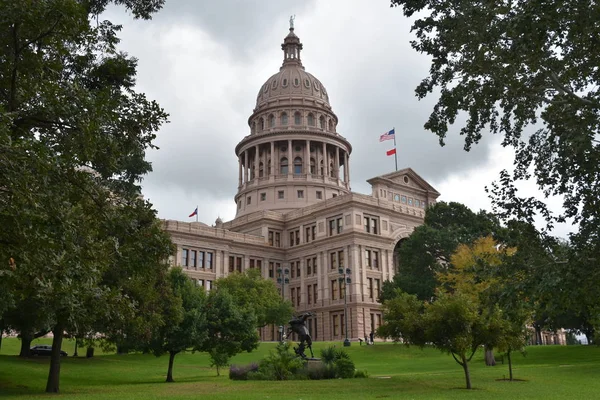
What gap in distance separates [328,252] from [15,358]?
4735 centimetres

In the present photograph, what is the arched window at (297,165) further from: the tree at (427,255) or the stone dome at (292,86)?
the tree at (427,255)

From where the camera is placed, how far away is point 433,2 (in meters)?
18.1

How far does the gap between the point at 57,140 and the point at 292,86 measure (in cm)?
10151

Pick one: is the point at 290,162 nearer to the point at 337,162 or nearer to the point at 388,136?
the point at 337,162

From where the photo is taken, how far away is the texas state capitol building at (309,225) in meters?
82.2

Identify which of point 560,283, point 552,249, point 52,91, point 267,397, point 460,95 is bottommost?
point 267,397

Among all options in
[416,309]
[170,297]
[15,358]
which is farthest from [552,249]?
[15,358]

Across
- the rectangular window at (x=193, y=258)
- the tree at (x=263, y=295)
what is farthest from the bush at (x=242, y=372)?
the rectangular window at (x=193, y=258)

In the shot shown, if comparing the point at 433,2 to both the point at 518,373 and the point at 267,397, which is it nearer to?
the point at 267,397

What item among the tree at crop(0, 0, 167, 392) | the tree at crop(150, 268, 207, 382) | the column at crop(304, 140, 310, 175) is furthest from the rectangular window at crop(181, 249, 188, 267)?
the tree at crop(0, 0, 167, 392)

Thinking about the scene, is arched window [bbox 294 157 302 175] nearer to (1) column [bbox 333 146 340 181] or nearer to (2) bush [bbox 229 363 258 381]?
(1) column [bbox 333 146 340 181]

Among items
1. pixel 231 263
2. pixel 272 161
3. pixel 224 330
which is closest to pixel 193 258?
pixel 231 263

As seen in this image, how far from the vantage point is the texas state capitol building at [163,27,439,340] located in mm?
82250

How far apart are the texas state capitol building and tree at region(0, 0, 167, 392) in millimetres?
55093
